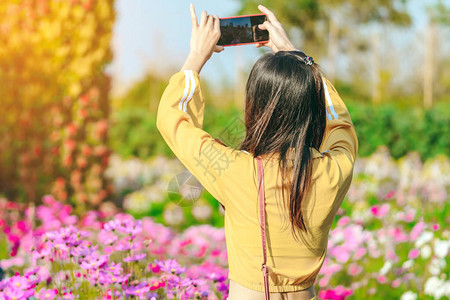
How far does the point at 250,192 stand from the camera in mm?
1307

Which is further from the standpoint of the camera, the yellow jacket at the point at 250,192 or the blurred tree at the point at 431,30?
the blurred tree at the point at 431,30

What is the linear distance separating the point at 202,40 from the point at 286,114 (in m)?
0.34

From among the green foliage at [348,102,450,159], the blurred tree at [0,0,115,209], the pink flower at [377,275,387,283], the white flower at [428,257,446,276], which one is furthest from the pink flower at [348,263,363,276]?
the green foliage at [348,102,450,159]

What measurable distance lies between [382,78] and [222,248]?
51.8 ft

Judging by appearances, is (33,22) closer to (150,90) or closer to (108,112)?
(108,112)

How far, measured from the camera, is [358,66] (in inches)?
864

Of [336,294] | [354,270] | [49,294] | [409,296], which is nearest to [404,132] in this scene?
[354,270]

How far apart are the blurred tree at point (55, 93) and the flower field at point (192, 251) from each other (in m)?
0.39

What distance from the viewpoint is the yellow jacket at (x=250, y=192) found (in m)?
1.30

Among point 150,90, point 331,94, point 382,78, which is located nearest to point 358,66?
point 382,78

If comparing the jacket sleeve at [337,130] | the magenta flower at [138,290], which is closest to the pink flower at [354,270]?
the magenta flower at [138,290]

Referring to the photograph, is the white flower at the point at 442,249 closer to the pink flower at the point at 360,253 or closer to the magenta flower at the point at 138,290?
the pink flower at the point at 360,253

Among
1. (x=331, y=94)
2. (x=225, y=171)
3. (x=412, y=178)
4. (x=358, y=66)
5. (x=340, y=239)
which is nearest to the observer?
(x=225, y=171)

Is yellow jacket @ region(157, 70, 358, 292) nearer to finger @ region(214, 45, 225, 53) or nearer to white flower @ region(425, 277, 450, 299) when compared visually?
finger @ region(214, 45, 225, 53)
